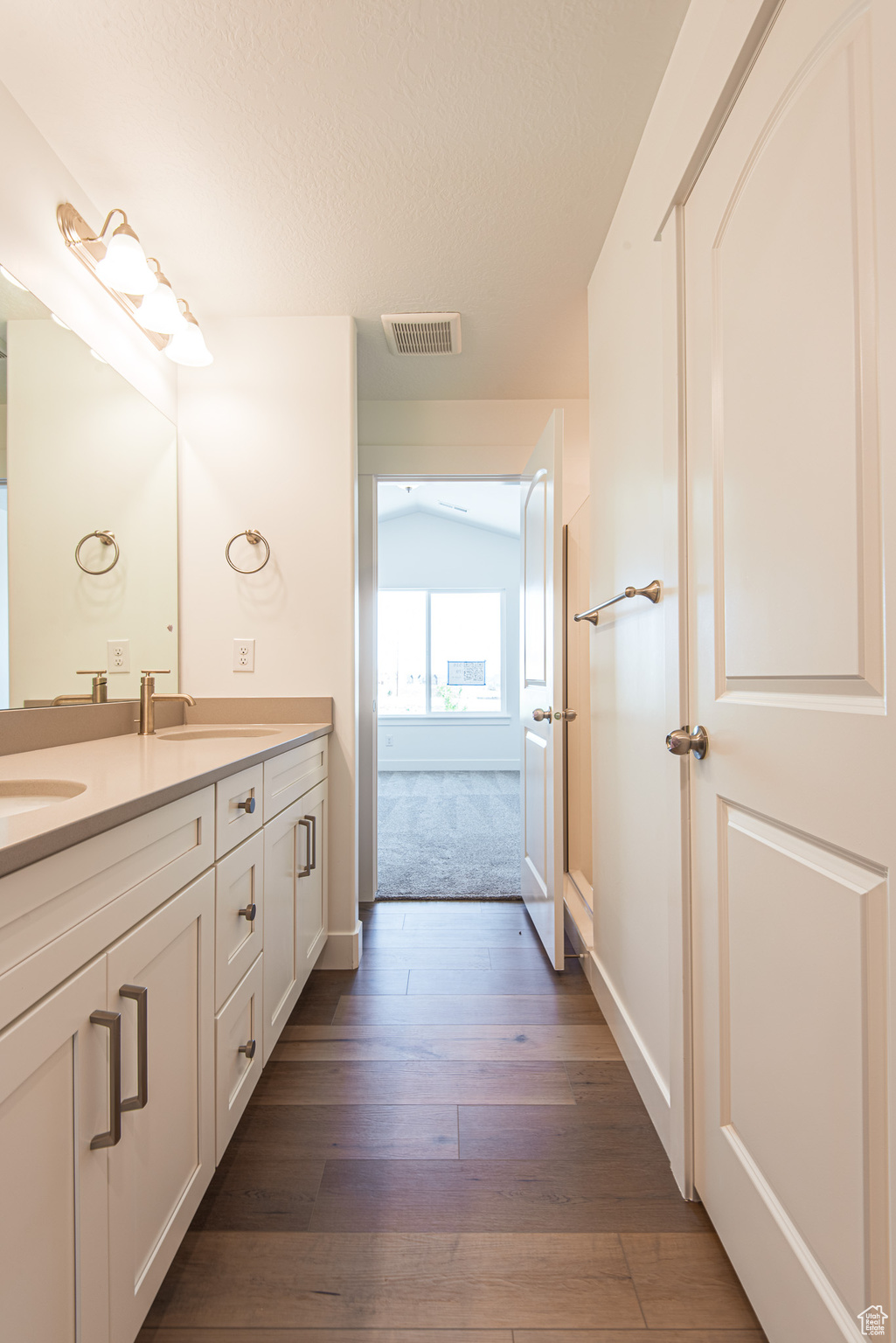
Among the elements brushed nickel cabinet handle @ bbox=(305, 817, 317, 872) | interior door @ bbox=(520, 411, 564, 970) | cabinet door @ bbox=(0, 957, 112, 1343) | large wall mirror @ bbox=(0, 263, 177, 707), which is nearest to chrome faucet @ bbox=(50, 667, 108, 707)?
large wall mirror @ bbox=(0, 263, 177, 707)

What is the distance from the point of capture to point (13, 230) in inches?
57.3

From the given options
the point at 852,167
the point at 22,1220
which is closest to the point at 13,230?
the point at 852,167

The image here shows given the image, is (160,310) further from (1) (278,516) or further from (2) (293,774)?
(2) (293,774)

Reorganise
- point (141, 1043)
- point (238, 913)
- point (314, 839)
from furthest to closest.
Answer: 1. point (314, 839)
2. point (238, 913)
3. point (141, 1043)

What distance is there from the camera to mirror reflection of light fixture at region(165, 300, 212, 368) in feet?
6.43

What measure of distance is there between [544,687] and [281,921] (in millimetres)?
1241

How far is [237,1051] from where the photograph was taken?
4.17 ft

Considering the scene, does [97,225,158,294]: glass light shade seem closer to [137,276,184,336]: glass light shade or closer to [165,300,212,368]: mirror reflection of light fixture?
[137,276,184,336]: glass light shade

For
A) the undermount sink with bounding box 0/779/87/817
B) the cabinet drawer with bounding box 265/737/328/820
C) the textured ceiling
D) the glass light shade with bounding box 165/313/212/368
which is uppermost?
the textured ceiling

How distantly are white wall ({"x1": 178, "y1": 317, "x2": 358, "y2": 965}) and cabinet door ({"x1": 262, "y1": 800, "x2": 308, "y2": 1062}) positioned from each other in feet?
1.78

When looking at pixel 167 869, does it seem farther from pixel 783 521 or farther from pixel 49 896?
pixel 783 521

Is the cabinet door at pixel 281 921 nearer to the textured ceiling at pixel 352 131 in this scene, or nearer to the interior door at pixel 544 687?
the interior door at pixel 544 687

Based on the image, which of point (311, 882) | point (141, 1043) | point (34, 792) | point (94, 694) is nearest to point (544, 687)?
point (311, 882)

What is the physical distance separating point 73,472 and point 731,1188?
2.11 m
